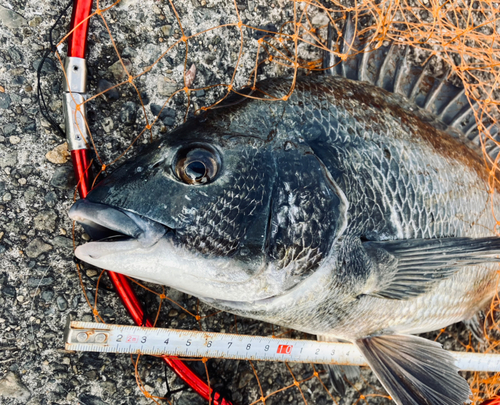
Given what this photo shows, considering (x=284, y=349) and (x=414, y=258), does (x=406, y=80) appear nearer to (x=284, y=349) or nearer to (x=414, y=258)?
(x=414, y=258)

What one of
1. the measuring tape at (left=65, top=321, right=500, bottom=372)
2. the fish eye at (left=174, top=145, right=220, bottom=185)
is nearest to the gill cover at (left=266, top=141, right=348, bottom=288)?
the fish eye at (left=174, top=145, right=220, bottom=185)

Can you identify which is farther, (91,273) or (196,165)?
→ (91,273)

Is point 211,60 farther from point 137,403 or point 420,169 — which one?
point 137,403

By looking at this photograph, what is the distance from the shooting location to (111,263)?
1252 millimetres

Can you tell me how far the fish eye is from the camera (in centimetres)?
130

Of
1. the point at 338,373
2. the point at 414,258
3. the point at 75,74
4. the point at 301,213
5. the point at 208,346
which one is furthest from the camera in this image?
the point at 338,373

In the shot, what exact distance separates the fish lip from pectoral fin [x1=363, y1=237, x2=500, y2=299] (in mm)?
871

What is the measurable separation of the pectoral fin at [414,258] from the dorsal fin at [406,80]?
2.41ft

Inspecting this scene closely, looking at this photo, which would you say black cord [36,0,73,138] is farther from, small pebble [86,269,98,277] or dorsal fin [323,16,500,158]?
dorsal fin [323,16,500,158]

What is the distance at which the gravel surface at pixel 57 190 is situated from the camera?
1796mm

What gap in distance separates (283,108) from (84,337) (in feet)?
4.47

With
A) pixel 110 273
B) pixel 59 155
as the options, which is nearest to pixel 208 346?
pixel 110 273

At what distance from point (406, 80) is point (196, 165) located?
1.40m

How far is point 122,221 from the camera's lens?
1215 mm
